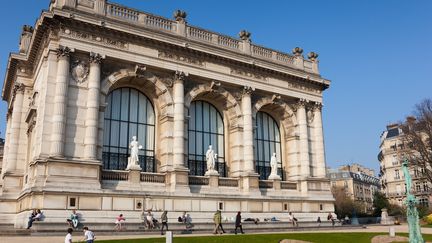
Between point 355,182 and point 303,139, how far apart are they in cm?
7540

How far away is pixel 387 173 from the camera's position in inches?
3300

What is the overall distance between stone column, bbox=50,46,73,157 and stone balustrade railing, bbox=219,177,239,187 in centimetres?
1311

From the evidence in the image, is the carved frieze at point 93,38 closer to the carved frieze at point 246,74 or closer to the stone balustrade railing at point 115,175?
the stone balustrade railing at point 115,175

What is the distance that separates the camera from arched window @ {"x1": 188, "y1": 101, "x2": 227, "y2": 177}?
1416 inches

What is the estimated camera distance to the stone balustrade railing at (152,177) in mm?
30938

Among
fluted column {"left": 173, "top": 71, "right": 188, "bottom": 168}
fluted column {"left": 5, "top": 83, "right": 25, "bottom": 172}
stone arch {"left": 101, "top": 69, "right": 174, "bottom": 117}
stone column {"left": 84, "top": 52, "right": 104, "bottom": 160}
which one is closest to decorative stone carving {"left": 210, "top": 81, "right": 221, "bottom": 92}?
fluted column {"left": 173, "top": 71, "right": 188, "bottom": 168}

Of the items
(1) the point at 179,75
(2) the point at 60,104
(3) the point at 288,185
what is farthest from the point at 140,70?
(3) the point at 288,185

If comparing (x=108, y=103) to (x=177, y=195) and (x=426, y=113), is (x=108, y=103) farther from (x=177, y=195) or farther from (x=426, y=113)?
(x=426, y=113)

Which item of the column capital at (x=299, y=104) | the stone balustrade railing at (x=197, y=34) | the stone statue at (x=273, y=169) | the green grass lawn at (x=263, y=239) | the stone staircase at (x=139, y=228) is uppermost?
the stone balustrade railing at (x=197, y=34)

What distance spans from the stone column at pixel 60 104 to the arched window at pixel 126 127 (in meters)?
4.49

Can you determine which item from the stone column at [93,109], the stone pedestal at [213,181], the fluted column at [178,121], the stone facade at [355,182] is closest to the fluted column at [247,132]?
the stone pedestal at [213,181]

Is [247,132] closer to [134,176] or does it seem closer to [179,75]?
[179,75]

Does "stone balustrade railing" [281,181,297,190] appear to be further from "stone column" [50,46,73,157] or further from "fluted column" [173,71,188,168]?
"stone column" [50,46,73,157]

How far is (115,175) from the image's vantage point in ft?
98.2
